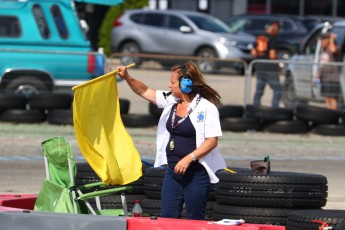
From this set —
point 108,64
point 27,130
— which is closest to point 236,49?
point 108,64

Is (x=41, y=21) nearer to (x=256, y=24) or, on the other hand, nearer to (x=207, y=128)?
(x=207, y=128)

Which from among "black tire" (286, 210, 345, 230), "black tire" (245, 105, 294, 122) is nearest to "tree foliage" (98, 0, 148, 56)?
"black tire" (245, 105, 294, 122)

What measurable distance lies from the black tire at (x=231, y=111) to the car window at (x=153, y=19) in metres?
12.8

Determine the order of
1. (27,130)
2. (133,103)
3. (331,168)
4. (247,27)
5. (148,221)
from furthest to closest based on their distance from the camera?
(247,27)
(133,103)
(27,130)
(331,168)
(148,221)

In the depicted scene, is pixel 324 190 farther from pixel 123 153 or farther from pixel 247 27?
pixel 247 27

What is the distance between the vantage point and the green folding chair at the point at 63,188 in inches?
293

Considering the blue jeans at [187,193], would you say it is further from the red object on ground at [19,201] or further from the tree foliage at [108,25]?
the tree foliage at [108,25]

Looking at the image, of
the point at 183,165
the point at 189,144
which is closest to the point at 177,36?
the point at 189,144

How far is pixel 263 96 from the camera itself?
18234 millimetres

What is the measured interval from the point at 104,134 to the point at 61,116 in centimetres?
928

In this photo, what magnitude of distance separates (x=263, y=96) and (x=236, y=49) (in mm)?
10830

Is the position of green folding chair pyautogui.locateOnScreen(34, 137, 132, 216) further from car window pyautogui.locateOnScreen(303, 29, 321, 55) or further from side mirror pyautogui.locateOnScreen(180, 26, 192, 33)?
side mirror pyautogui.locateOnScreen(180, 26, 192, 33)

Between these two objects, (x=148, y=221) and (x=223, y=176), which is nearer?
(x=148, y=221)

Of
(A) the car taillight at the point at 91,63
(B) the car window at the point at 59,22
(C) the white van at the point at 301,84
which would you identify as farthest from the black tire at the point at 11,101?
(C) the white van at the point at 301,84
